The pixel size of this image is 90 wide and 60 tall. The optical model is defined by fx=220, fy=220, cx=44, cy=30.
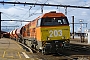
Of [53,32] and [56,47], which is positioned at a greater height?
[53,32]

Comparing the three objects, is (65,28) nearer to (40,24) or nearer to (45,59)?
(40,24)

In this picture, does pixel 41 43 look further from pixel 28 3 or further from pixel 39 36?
pixel 28 3

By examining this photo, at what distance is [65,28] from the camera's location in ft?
58.1

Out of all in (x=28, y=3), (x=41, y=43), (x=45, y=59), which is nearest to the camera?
(x=45, y=59)

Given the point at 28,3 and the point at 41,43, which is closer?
the point at 41,43

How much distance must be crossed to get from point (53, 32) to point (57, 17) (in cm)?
144

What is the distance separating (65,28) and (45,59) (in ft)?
11.9

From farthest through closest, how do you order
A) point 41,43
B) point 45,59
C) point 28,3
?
point 28,3, point 41,43, point 45,59

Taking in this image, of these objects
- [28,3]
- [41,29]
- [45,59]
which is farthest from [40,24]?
[28,3]

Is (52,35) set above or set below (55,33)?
below

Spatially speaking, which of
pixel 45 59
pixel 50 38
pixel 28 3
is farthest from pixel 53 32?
pixel 28 3

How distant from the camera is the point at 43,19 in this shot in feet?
59.4

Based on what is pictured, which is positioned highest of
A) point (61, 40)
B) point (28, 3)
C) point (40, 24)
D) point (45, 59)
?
point (28, 3)

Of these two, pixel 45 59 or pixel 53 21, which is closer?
pixel 45 59
